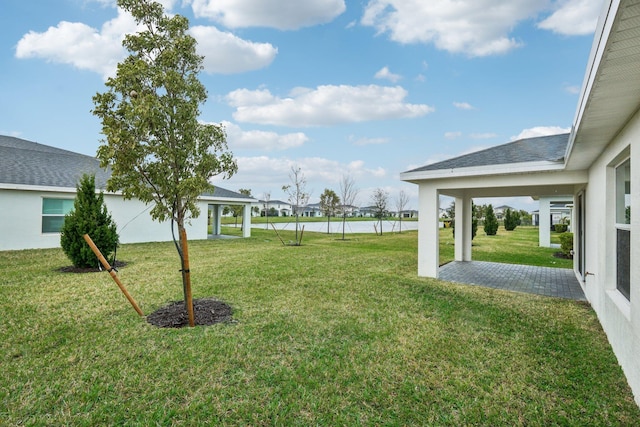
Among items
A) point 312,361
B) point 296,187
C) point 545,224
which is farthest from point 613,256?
point 296,187

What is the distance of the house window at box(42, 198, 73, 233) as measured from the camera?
1280cm

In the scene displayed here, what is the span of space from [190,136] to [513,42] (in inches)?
432

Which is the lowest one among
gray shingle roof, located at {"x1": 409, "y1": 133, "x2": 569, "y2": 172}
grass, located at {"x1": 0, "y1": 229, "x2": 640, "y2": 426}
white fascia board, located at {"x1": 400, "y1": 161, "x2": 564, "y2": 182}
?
grass, located at {"x1": 0, "y1": 229, "x2": 640, "y2": 426}

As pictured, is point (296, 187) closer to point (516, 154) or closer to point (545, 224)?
point (545, 224)

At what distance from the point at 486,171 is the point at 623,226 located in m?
3.45

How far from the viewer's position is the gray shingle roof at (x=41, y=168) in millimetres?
12607

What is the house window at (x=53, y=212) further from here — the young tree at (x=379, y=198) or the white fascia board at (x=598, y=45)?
the young tree at (x=379, y=198)

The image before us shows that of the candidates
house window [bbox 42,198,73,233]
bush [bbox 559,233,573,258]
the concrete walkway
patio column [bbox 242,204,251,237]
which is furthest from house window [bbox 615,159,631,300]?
patio column [bbox 242,204,251,237]

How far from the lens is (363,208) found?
9638 cm

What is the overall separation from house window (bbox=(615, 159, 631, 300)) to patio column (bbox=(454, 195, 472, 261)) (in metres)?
7.50

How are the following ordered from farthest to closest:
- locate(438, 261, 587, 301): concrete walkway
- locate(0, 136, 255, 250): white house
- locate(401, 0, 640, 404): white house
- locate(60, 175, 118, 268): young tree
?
locate(0, 136, 255, 250): white house < locate(60, 175, 118, 268): young tree < locate(438, 261, 587, 301): concrete walkway < locate(401, 0, 640, 404): white house

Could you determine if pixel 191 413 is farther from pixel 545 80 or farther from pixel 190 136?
pixel 545 80

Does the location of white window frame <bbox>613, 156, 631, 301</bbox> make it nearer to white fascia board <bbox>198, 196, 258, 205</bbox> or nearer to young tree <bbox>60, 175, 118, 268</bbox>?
young tree <bbox>60, 175, 118, 268</bbox>

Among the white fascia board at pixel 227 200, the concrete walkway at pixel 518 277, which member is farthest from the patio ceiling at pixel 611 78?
the white fascia board at pixel 227 200
